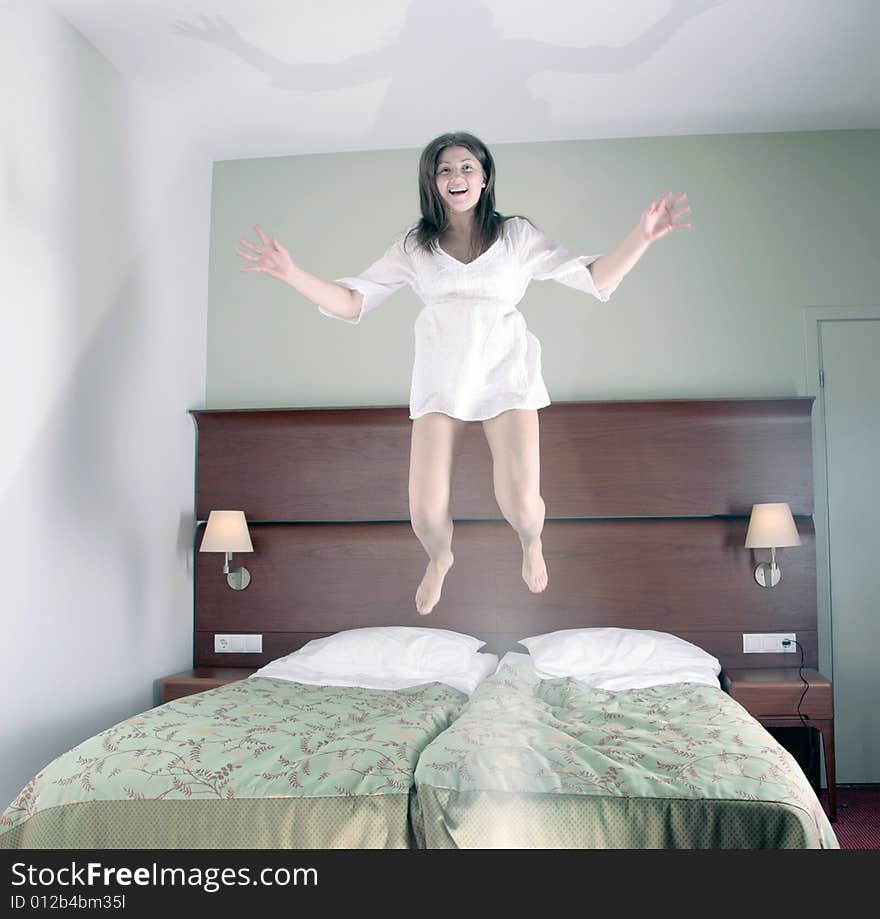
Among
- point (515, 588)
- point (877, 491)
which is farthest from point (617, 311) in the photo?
point (877, 491)

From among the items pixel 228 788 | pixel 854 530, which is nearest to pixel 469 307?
pixel 228 788

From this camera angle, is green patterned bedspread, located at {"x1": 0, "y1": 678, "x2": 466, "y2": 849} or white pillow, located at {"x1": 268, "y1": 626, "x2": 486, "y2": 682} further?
white pillow, located at {"x1": 268, "y1": 626, "x2": 486, "y2": 682}

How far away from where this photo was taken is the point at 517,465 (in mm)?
1519

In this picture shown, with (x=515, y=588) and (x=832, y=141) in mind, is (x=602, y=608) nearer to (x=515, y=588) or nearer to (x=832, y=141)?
(x=515, y=588)

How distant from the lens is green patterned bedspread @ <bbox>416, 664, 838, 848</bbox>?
160 cm

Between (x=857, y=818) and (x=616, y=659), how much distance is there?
0.92 m

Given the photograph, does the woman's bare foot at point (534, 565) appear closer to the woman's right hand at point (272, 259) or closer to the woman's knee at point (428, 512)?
the woman's knee at point (428, 512)

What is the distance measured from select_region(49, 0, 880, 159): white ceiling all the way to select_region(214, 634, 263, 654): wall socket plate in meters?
1.58

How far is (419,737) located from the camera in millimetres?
2016

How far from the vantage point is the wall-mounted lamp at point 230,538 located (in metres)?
2.73

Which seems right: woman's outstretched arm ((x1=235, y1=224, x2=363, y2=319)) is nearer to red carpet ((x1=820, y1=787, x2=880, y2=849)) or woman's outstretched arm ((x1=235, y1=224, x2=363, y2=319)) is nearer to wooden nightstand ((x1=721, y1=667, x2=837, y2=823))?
wooden nightstand ((x1=721, y1=667, x2=837, y2=823))

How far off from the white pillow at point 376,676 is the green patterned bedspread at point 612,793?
27.0 inches

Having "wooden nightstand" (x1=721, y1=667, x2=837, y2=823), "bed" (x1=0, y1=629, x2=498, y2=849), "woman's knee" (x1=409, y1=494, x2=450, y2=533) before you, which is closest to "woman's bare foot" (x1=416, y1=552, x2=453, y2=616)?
"woman's knee" (x1=409, y1=494, x2=450, y2=533)

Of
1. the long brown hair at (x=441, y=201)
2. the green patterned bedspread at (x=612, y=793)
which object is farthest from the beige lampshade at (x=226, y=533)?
the long brown hair at (x=441, y=201)
